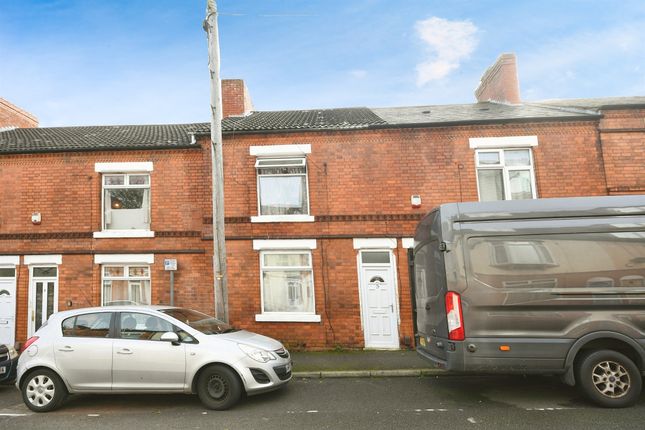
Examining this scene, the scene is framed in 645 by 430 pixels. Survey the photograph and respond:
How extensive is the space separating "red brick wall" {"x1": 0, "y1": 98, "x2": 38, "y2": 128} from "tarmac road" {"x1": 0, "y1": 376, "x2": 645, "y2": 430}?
11635 millimetres

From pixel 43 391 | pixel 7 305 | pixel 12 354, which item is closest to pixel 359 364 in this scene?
pixel 43 391

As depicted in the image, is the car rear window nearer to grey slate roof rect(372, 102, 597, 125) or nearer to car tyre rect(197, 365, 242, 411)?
car tyre rect(197, 365, 242, 411)

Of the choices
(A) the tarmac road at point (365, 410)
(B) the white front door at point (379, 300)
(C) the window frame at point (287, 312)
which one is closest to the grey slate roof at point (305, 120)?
(C) the window frame at point (287, 312)

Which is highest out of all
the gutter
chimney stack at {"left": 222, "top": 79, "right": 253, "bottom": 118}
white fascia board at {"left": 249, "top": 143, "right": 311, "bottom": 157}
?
chimney stack at {"left": 222, "top": 79, "right": 253, "bottom": 118}

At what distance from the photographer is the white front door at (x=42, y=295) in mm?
10758

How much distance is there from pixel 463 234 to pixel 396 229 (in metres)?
4.33

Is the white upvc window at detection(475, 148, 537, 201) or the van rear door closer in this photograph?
the van rear door

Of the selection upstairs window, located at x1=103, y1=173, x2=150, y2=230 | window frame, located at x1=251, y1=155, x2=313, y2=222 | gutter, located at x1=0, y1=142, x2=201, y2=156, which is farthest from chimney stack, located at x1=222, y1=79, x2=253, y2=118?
upstairs window, located at x1=103, y1=173, x2=150, y2=230

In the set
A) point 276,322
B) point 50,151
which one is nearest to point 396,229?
point 276,322

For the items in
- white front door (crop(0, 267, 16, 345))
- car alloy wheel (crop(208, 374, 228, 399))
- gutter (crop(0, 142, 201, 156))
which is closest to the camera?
car alloy wheel (crop(208, 374, 228, 399))

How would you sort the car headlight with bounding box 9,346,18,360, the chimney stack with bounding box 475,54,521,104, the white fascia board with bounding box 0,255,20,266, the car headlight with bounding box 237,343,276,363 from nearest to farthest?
the car headlight with bounding box 237,343,276,363, the car headlight with bounding box 9,346,18,360, the white fascia board with bounding box 0,255,20,266, the chimney stack with bounding box 475,54,521,104

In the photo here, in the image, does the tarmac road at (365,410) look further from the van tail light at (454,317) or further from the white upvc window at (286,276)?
the white upvc window at (286,276)

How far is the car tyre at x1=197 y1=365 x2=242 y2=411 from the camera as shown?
571 centimetres

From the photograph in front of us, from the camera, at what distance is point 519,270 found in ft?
18.7
